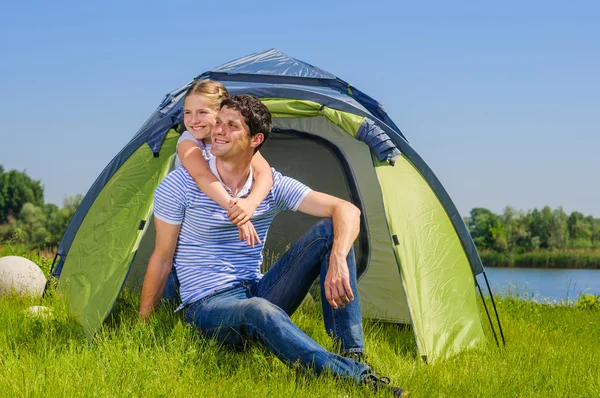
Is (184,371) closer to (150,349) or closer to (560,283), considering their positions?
(150,349)

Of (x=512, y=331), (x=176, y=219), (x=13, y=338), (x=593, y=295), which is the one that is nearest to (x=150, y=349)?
(x=176, y=219)

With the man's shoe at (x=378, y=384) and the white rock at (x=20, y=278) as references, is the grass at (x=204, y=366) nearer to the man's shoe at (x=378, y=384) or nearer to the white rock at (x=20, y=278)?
the man's shoe at (x=378, y=384)

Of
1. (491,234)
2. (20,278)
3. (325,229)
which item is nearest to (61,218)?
(491,234)

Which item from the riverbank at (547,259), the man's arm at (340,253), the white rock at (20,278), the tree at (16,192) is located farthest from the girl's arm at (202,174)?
the tree at (16,192)

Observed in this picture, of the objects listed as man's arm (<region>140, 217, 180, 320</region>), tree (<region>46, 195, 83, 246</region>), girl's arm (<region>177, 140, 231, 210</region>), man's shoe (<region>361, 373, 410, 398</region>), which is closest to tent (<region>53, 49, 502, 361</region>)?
man's arm (<region>140, 217, 180, 320</region>)

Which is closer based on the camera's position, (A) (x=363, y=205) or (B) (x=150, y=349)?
(B) (x=150, y=349)

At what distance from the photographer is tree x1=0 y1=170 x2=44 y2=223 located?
35.0m

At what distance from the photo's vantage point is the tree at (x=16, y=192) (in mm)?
35000

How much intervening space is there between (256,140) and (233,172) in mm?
198

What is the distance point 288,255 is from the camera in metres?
2.96

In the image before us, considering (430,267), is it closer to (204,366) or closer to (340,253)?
(340,253)

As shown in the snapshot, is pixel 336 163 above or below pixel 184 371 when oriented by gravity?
above

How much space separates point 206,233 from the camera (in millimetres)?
3082

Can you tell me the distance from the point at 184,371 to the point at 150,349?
0.30m
